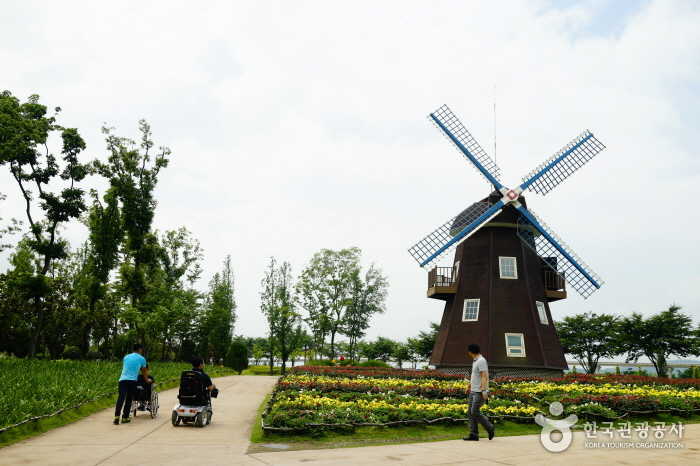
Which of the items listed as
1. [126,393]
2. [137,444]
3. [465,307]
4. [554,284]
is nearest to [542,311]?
[554,284]

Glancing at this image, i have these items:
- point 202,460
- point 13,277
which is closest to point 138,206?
point 13,277

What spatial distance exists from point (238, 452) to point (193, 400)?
3.53 m

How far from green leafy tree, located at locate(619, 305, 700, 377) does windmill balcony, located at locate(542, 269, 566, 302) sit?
12.5 m

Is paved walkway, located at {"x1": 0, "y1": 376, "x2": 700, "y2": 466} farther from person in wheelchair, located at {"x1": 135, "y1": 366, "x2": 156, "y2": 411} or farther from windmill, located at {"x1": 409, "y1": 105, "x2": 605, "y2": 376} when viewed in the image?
windmill, located at {"x1": 409, "y1": 105, "x2": 605, "y2": 376}

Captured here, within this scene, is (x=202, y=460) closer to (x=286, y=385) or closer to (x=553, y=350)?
(x=286, y=385)

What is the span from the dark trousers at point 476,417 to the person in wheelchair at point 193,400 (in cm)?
567

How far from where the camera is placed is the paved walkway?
26.3ft

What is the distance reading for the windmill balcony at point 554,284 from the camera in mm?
31922

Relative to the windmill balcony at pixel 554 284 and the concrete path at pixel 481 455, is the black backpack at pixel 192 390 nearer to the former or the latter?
the concrete path at pixel 481 455

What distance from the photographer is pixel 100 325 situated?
50.4 meters

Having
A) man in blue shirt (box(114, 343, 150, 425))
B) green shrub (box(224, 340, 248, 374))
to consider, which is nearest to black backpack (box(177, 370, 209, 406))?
man in blue shirt (box(114, 343, 150, 425))

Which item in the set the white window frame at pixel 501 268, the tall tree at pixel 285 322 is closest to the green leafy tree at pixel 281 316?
the tall tree at pixel 285 322

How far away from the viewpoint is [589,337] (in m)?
43.5

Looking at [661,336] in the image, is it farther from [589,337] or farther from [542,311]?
[542,311]
